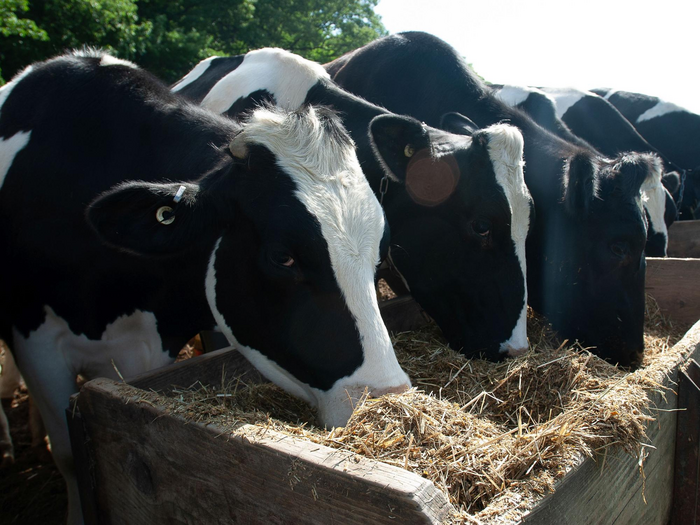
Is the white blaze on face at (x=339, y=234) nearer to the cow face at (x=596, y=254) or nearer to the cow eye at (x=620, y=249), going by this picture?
the cow face at (x=596, y=254)

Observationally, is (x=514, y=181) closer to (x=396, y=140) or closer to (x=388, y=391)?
(x=396, y=140)

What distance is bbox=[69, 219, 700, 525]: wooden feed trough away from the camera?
1.17m

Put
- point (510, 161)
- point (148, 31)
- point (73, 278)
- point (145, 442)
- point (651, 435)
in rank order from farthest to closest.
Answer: point (148, 31) → point (510, 161) → point (73, 278) → point (651, 435) → point (145, 442)

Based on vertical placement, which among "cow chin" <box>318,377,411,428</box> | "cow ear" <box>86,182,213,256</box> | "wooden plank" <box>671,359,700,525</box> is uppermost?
"cow ear" <box>86,182,213,256</box>

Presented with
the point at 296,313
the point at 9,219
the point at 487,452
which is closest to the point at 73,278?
the point at 9,219

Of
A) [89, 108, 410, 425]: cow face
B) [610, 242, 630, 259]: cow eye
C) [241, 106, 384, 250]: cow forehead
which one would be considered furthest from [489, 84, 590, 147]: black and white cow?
[89, 108, 410, 425]: cow face

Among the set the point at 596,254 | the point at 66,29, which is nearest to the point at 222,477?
the point at 596,254

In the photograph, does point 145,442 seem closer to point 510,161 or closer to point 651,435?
point 651,435

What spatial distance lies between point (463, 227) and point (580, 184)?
0.85 metres

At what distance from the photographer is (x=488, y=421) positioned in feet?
5.94

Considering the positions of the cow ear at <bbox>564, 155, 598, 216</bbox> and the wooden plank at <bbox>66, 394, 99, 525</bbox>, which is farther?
the cow ear at <bbox>564, 155, 598, 216</bbox>

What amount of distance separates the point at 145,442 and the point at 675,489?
6.97 ft

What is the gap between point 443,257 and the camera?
3234 millimetres

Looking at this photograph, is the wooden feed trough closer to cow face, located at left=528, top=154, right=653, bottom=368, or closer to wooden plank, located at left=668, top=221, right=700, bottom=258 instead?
cow face, located at left=528, top=154, right=653, bottom=368
